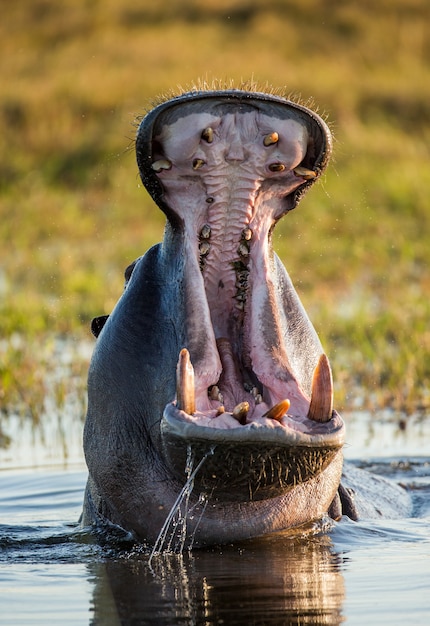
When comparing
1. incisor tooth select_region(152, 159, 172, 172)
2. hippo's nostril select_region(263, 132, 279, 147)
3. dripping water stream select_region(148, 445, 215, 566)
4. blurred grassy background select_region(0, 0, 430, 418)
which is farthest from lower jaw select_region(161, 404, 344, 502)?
blurred grassy background select_region(0, 0, 430, 418)

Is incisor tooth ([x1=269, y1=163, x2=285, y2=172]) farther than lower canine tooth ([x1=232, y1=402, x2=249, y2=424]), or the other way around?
incisor tooth ([x1=269, y1=163, x2=285, y2=172])

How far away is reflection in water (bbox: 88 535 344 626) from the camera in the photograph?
3.49 meters

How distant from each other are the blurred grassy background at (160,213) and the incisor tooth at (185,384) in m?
0.97

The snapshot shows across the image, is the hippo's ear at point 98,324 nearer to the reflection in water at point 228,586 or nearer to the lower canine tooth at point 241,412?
the reflection in water at point 228,586

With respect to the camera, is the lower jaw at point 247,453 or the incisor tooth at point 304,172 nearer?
the lower jaw at point 247,453

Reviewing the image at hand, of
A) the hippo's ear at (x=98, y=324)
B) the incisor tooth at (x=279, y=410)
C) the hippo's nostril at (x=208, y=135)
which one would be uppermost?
the hippo's nostril at (x=208, y=135)

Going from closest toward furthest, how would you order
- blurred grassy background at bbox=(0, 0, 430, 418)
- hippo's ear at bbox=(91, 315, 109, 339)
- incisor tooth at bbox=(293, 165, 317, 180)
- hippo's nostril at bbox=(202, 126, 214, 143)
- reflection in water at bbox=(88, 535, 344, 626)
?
reflection in water at bbox=(88, 535, 344, 626), hippo's nostril at bbox=(202, 126, 214, 143), incisor tooth at bbox=(293, 165, 317, 180), hippo's ear at bbox=(91, 315, 109, 339), blurred grassy background at bbox=(0, 0, 430, 418)

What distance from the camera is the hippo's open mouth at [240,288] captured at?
3.67 meters

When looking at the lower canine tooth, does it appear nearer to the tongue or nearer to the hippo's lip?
the hippo's lip

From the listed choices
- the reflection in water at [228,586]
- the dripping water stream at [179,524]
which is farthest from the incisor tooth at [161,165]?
the reflection in water at [228,586]

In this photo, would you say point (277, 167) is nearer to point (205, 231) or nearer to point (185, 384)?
point (205, 231)

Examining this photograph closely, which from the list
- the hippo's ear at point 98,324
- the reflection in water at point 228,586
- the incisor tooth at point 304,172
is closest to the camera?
the reflection in water at point 228,586

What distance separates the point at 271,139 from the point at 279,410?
823mm

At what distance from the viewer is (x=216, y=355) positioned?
3943mm
